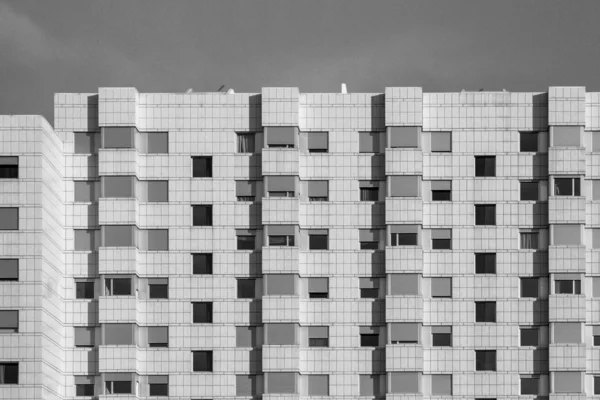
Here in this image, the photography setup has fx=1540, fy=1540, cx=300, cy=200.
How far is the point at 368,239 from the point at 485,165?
9.30 metres

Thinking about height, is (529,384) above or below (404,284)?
below

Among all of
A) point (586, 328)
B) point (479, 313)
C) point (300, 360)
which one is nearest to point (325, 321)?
point (300, 360)

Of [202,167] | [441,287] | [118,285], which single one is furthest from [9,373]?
[441,287]

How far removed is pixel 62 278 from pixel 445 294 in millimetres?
25209

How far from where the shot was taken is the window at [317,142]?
103000 millimetres

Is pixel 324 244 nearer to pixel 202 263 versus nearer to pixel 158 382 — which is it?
pixel 202 263

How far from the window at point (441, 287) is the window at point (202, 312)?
14757mm

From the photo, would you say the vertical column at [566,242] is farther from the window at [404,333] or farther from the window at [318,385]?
the window at [318,385]

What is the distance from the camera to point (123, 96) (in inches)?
4028

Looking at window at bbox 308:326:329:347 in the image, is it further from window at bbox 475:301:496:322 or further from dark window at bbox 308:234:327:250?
window at bbox 475:301:496:322

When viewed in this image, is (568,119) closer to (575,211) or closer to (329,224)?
(575,211)

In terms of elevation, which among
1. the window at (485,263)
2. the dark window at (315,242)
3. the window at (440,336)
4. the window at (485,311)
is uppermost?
the dark window at (315,242)

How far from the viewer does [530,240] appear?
335 ft

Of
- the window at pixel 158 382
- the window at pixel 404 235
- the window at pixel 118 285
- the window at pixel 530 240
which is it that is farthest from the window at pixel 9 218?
the window at pixel 530 240
